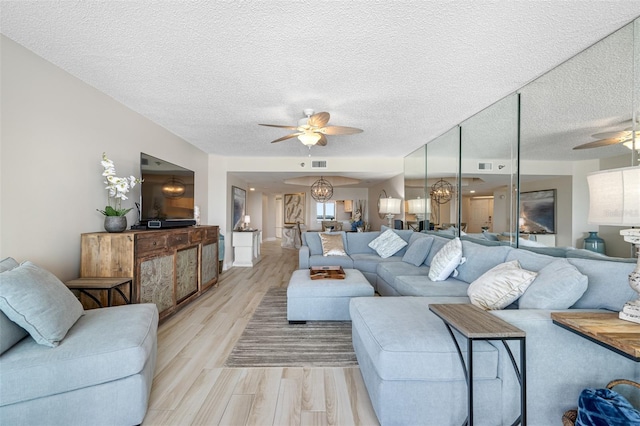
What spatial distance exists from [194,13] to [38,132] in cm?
169

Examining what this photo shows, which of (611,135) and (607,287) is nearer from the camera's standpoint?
(607,287)

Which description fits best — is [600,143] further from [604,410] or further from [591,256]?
[604,410]

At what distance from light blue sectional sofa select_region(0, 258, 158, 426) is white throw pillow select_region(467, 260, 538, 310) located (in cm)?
230

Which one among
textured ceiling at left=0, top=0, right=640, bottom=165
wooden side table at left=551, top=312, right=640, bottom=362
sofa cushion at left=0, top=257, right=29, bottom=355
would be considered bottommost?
sofa cushion at left=0, top=257, right=29, bottom=355

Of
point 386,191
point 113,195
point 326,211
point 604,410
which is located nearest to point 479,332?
point 604,410

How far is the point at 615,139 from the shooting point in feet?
6.19

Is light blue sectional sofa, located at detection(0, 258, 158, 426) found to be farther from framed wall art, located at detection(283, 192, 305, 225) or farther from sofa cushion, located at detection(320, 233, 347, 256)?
framed wall art, located at detection(283, 192, 305, 225)

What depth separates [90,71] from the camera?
237cm

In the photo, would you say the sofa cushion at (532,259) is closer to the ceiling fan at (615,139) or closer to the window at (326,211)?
the ceiling fan at (615,139)

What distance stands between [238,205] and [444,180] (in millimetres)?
4743

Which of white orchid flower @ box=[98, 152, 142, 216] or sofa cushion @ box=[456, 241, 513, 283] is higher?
white orchid flower @ box=[98, 152, 142, 216]

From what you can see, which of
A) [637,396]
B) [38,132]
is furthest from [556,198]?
[38,132]

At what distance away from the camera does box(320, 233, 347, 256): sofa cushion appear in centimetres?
461

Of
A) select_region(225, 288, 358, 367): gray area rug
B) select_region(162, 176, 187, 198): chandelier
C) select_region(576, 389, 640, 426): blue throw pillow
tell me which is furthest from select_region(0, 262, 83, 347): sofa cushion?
select_region(576, 389, 640, 426): blue throw pillow
